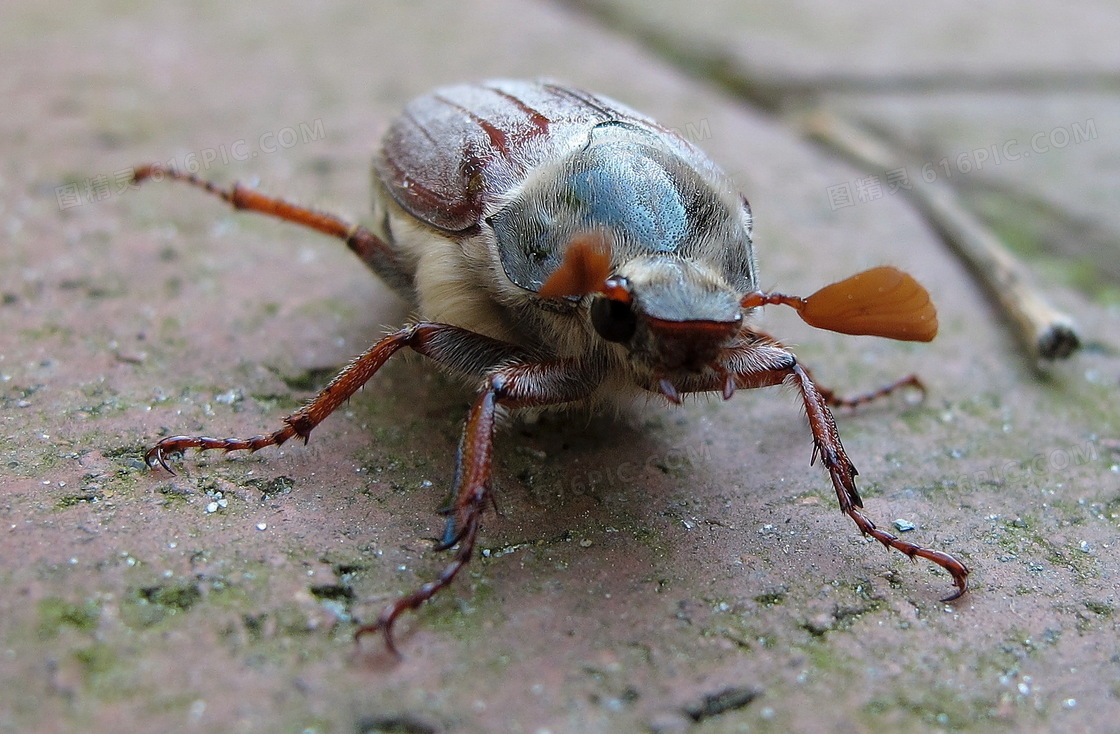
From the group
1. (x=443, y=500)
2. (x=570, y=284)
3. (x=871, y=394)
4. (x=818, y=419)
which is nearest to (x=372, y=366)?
→ (x=443, y=500)

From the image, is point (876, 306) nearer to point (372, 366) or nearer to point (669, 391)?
point (669, 391)

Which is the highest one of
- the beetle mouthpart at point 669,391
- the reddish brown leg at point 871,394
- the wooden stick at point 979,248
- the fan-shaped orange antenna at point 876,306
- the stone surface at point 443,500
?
the fan-shaped orange antenna at point 876,306

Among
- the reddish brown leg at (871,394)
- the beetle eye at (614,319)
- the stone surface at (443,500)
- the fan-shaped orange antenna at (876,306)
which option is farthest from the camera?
the reddish brown leg at (871,394)

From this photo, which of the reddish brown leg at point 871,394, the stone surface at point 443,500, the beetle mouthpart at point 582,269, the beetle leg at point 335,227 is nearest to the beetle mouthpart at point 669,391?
the beetle mouthpart at point 582,269

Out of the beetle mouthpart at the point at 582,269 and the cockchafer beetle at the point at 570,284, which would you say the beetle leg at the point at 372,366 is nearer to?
the cockchafer beetle at the point at 570,284

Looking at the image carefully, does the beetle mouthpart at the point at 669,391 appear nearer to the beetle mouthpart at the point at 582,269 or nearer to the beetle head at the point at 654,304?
the beetle head at the point at 654,304

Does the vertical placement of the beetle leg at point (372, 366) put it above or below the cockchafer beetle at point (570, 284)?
below

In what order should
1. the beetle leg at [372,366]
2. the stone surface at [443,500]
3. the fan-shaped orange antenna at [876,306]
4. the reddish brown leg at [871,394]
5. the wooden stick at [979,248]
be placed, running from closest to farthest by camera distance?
the stone surface at [443,500]
the fan-shaped orange antenna at [876,306]
the beetle leg at [372,366]
the reddish brown leg at [871,394]
the wooden stick at [979,248]

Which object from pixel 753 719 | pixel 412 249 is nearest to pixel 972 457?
pixel 753 719

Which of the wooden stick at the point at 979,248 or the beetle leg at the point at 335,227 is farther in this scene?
the wooden stick at the point at 979,248

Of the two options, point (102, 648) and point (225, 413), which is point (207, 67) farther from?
point (102, 648)
